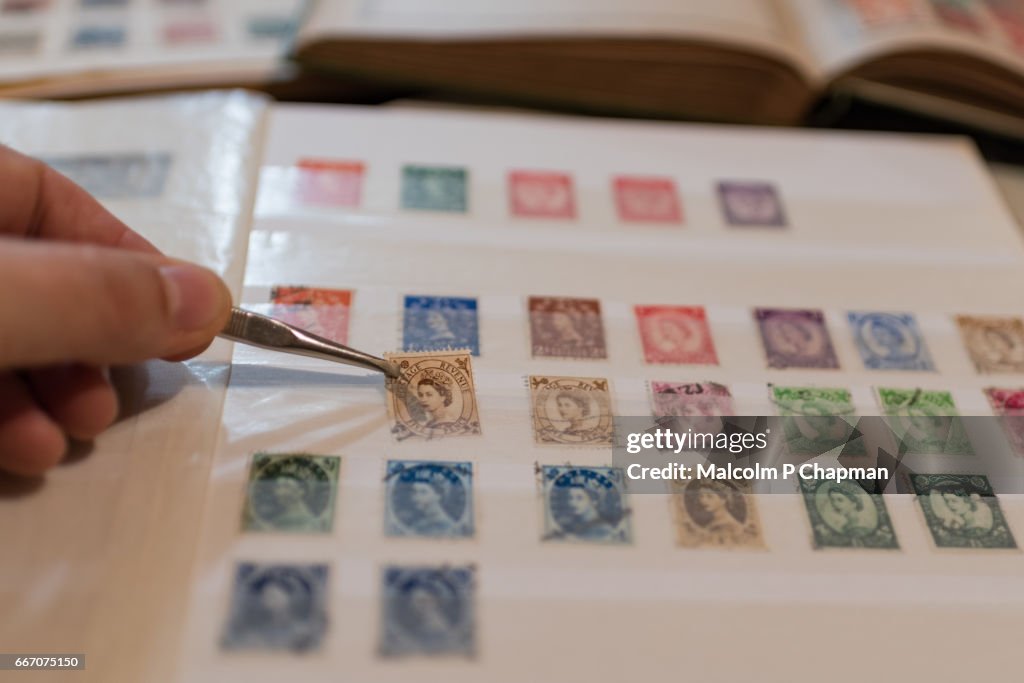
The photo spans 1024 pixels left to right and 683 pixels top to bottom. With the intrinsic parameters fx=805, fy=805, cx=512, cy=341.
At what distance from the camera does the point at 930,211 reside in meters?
0.70

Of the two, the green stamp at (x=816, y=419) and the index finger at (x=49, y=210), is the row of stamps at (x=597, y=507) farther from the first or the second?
the index finger at (x=49, y=210)

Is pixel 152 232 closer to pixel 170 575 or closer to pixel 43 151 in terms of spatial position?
pixel 43 151

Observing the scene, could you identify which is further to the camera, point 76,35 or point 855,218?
point 76,35

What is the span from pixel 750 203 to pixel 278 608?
1.60ft

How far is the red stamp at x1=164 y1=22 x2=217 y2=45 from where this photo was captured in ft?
2.64

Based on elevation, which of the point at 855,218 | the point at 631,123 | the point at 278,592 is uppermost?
the point at 631,123

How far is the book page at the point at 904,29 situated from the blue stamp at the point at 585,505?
515mm

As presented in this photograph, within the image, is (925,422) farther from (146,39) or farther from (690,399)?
(146,39)

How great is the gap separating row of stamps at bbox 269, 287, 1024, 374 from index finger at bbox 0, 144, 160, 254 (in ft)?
0.36

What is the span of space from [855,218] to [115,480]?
Answer: 59 cm

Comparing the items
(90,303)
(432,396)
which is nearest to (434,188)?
(432,396)

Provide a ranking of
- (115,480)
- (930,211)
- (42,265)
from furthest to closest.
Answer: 1. (930,211)
2. (115,480)
3. (42,265)

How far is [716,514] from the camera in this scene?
48 cm

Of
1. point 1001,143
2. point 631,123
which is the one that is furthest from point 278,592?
point 1001,143
